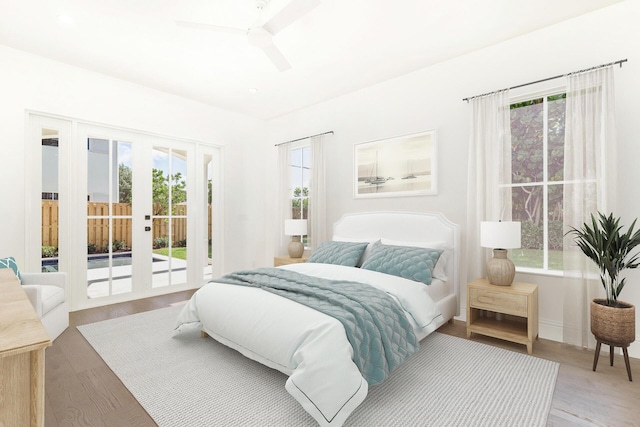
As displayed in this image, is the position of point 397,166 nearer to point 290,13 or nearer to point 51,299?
point 290,13

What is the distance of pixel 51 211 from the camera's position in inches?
137

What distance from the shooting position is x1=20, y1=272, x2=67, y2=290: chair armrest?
9.44 feet

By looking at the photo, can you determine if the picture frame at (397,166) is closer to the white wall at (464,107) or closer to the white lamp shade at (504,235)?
the white wall at (464,107)

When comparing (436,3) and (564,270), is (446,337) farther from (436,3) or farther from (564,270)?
(436,3)

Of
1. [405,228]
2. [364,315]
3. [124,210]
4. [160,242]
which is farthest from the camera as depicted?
[160,242]

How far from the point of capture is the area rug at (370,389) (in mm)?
1711

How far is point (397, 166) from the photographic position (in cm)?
384

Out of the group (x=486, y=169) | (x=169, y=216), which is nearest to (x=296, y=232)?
(x=169, y=216)

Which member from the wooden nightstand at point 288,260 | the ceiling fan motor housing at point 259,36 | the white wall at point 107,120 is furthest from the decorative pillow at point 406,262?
the white wall at point 107,120

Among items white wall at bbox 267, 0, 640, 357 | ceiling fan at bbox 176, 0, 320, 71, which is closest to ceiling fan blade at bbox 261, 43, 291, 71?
ceiling fan at bbox 176, 0, 320, 71

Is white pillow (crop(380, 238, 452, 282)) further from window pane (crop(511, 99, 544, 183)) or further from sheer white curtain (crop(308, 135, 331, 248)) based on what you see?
sheer white curtain (crop(308, 135, 331, 248))

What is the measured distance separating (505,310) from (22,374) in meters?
2.92

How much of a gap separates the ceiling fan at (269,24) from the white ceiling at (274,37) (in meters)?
0.20

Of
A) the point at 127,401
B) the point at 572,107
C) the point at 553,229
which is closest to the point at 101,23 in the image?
the point at 127,401
